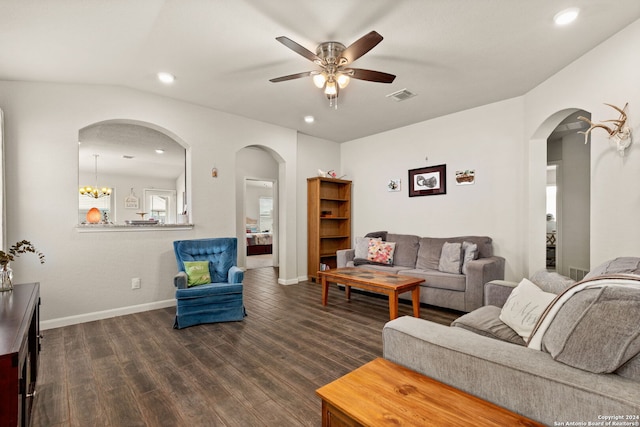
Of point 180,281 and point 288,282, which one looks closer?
point 180,281

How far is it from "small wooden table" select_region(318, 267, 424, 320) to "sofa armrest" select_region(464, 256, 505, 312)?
0.67 meters

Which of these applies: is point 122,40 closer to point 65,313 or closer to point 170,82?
point 170,82

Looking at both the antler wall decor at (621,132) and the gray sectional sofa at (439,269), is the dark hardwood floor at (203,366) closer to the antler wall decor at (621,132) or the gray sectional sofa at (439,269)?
the gray sectional sofa at (439,269)

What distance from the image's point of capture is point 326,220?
5.79 meters

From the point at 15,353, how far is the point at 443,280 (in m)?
3.79

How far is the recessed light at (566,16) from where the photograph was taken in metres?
2.23

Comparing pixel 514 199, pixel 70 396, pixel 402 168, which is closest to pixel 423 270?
pixel 514 199

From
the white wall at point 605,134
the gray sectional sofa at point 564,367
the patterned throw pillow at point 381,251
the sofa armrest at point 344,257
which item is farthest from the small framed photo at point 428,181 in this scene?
the gray sectional sofa at point 564,367

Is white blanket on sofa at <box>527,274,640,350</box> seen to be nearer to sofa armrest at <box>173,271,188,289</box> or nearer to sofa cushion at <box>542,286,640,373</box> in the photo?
sofa cushion at <box>542,286,640,373</box>

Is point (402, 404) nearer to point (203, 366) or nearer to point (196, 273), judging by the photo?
point (203, 366)

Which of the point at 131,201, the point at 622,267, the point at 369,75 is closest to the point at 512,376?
the point at 622,267

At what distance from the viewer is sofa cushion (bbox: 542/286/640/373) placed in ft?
2.81

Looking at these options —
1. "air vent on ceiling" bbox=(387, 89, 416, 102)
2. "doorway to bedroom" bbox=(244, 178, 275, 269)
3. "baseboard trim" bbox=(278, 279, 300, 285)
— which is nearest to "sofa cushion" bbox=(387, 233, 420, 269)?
"baseboard trim" bbox=(278, 279, 300, 285)

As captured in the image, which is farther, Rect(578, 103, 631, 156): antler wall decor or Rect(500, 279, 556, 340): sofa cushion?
Rect(578, 103, 631, 156): antler wall decor
